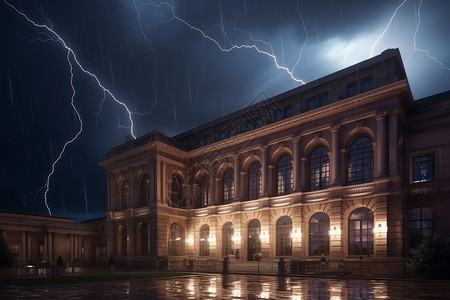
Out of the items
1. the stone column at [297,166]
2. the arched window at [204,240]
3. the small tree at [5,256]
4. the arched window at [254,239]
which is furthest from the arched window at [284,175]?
the small tree at [5,256]

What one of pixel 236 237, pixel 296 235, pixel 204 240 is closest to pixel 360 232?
pixel 296 235

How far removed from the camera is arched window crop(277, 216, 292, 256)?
36.6 m

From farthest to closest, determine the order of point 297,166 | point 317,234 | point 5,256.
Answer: point 5,256 < point 297,166 < point 317,234

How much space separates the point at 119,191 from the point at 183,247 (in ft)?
41.5

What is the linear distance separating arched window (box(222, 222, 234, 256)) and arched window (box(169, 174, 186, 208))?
7384mm

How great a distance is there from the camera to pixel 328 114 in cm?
3488

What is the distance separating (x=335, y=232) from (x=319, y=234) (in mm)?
2153

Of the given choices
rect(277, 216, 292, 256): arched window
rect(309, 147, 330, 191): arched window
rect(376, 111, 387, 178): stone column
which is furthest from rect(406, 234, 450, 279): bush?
rect(277, 216, 292, 256): arched window

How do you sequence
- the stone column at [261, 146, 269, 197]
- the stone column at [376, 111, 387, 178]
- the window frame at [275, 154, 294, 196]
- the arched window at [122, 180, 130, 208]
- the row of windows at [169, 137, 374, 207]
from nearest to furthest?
the stone column at [376, 111, 387, 178] < the row of windows at [169, 137, 374, 207] < the window frame at [275, 154, 294, 196] < the stone column at [261, 146, 269, 197] < the arched window at [122, 180, 130, 208]

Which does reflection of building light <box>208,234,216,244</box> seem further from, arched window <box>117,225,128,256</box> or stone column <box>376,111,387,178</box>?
stone column <box>376,111,387,178</box>

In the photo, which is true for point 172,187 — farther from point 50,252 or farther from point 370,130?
point 370,130

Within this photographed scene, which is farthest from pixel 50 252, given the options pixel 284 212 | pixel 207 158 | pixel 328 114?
pixel 328 114

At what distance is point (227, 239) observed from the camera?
141 ft

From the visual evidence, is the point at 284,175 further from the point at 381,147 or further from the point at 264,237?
the point at 381,147
